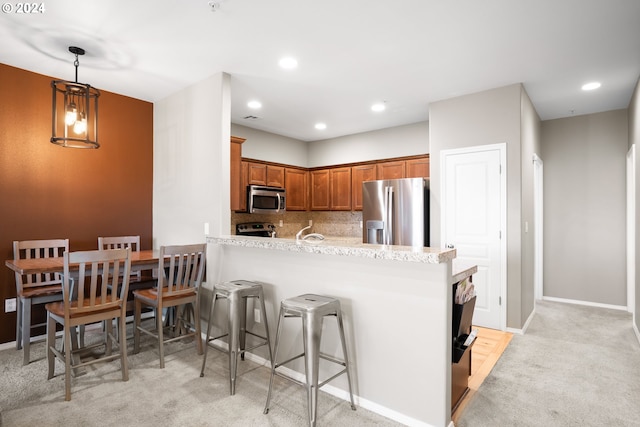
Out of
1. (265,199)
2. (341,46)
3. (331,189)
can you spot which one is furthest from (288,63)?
(331,189)

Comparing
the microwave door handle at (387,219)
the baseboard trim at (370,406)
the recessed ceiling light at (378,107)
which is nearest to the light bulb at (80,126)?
the baseboard trim at (370,406)

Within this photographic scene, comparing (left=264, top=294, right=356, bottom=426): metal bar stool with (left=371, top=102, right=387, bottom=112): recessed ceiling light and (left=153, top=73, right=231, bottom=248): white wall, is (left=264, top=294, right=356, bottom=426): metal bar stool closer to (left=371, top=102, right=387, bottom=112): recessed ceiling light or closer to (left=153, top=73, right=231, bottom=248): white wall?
(left=153, top=73, right=231, bottom=248): white wall

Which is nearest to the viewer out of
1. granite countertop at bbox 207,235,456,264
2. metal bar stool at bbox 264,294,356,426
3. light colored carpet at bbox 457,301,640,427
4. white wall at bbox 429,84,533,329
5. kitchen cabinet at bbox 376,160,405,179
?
granite countertop at bbox 207,235,456,264

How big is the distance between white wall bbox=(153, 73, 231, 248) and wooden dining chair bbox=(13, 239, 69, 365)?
110 cm

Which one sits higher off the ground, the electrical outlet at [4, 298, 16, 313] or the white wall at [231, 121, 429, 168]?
the white wall at [231, 121, 429, 168]

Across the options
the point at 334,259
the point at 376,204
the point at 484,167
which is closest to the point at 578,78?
the point at 484,167

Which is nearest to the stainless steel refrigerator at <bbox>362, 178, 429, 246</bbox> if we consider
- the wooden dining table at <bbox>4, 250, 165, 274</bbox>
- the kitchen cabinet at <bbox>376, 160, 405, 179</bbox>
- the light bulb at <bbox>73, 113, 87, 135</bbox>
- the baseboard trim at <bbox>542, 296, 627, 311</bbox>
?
the kitchen cabinet at <bbox>376, 160, 405, 179</bbox>

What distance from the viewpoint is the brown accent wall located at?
3.36 m

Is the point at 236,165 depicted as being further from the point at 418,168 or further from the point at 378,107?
the point at 418,168

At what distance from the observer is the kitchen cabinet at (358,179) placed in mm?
5754

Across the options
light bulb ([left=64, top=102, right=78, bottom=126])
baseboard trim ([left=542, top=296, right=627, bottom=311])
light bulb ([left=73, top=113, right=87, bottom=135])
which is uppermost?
light bulb ([left=64, top=102, right=78, bottom=126])

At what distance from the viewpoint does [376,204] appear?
4633 millimetres

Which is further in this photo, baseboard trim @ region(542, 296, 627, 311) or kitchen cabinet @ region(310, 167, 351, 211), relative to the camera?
kitchen cabinet @ region(310, 167, 351, 211)

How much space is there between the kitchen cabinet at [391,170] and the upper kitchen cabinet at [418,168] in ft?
0.33
